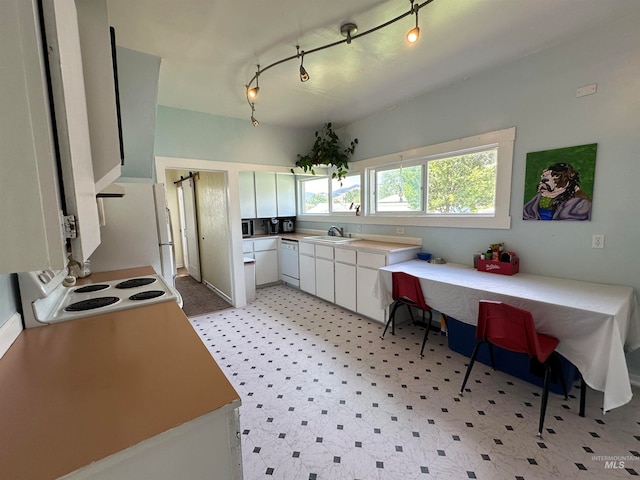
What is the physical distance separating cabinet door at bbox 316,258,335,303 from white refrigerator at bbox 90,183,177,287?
6.47 ft

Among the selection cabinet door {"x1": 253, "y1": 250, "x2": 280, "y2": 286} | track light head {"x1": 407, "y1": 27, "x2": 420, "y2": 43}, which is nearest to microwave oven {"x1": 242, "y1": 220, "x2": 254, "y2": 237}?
cabinet door {"x1": 253, "y1": 250, "x2": 280, "y2": 286}

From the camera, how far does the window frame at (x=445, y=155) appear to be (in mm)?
2482

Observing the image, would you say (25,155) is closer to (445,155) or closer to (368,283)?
(368,283)

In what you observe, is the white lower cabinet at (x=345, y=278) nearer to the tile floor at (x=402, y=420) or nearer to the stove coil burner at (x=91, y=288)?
the tile floor at (x=402, y=420)

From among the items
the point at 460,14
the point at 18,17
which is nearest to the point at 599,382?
the point at 460,14

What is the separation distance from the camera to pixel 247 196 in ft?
15.5

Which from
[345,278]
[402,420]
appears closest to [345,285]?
[345,278]

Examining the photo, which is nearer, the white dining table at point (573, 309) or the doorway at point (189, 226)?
the white dining table at point (573, 309)

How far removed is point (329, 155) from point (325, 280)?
74.3 inches

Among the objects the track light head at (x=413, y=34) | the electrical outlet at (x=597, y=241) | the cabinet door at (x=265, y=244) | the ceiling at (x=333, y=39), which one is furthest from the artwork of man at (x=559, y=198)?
the cabinet door at (x=265, y=244)

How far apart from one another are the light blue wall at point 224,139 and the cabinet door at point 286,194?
945 millimetres

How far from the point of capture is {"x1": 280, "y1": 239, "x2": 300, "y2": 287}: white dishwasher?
14.9 ft

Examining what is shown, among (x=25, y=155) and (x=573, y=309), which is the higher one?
(x=25, y=155)

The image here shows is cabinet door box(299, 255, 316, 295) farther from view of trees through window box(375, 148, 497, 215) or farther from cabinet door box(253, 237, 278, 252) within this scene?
view of trees through window box(375, 148, 497, 215)
